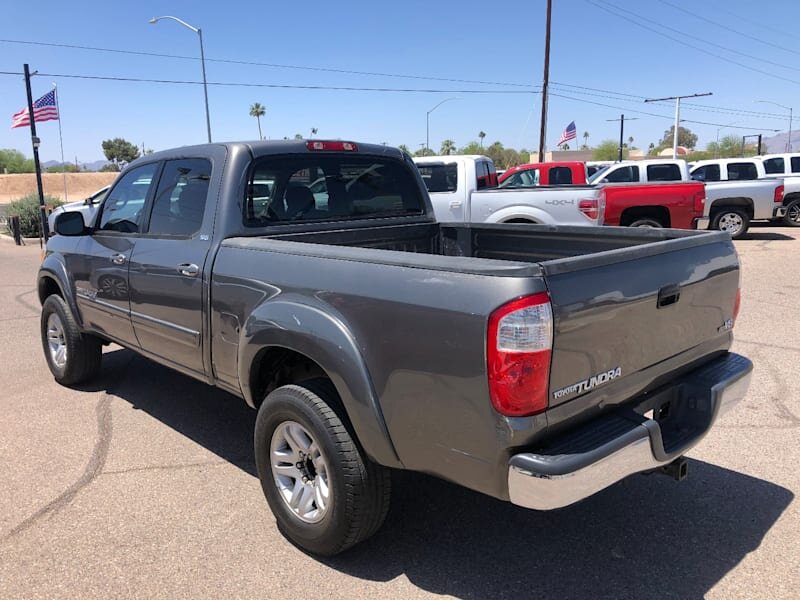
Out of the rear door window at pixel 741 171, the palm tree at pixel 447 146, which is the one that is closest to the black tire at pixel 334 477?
the rear door window at pixel 741 171

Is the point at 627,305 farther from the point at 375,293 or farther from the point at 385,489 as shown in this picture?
the point at 385,489

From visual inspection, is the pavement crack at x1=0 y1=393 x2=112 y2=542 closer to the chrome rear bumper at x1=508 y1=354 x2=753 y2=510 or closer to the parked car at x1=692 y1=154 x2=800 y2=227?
the chrome rear bumper at x1=508 y1=354 x2=753 y2=510

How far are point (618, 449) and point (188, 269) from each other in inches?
97.9

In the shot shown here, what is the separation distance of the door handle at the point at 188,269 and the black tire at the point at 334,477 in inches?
37.3

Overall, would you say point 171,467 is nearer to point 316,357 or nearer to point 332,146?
point 316,357

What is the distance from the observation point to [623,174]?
16266 mm

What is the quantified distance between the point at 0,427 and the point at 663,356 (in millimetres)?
4548

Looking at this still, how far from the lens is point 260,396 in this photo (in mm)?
3424

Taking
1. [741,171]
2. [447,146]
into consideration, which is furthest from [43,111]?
[447,146]

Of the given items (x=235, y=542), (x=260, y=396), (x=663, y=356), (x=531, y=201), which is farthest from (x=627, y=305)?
(x=531, y=201)

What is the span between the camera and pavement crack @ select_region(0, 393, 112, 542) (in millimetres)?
3405

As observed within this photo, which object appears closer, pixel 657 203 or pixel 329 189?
pixel 329 189

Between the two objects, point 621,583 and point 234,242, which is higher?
point 234,242

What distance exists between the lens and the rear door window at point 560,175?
15.8 m
